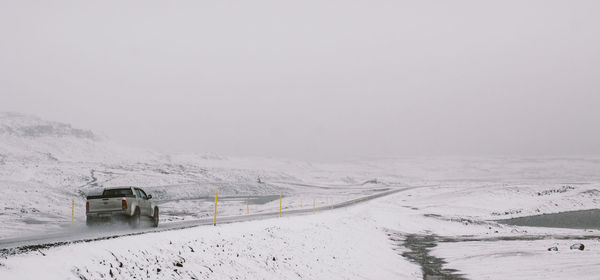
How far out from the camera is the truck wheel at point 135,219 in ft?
79.2

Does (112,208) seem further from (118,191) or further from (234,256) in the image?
(234,256)

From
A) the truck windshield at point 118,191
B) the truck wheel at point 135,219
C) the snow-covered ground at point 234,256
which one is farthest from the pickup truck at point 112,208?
the snow-covered ground at point 234,256

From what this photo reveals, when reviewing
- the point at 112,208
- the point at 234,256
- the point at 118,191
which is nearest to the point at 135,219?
the point at 112,208

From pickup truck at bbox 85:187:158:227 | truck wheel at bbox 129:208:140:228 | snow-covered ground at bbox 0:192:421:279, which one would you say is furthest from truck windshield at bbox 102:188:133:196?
snow-covered ground at bbox 0:192:421:279

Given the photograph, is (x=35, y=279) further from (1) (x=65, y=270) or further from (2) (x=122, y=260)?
(2) (x=122, y=260)

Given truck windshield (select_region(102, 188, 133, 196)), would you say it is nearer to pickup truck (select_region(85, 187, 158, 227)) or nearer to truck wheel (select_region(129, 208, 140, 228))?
pickup truck (select_region(85, 187, 158, 227))

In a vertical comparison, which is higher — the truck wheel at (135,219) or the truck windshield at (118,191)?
the truck windshield at (118,191)

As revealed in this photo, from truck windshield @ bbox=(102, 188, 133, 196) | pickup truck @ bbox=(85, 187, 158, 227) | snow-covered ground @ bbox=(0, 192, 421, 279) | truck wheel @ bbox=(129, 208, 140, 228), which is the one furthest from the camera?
truck windshield @ bbox=(102, 188, 133, 196)

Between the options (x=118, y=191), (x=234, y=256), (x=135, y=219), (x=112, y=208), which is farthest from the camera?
(x=118, y=191)

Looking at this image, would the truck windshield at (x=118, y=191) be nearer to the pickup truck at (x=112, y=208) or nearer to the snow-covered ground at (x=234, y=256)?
the pickup truck at (x=112, y=208)

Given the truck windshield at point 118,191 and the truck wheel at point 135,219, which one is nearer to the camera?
the truck wheel at point 135,219

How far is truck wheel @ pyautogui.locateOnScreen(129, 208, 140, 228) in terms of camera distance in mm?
24125

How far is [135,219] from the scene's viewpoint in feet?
80.6

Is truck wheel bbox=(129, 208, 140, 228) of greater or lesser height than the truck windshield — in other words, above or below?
below
